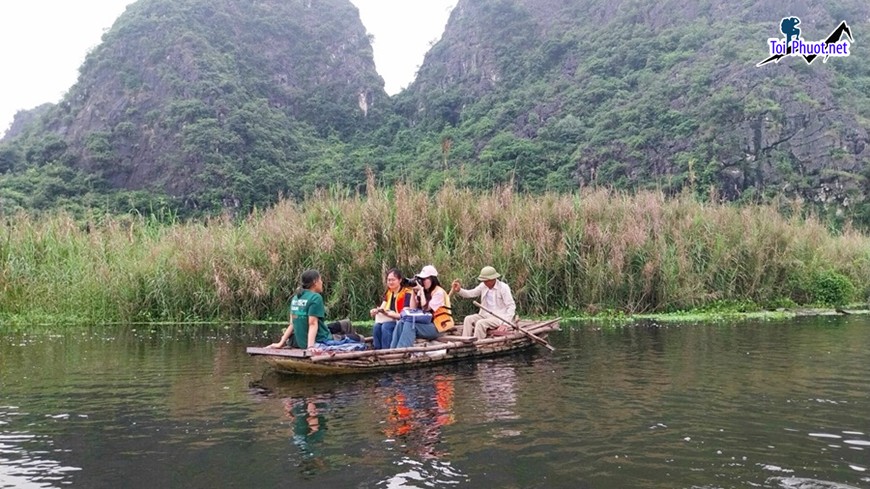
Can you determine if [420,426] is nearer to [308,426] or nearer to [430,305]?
[308,426]

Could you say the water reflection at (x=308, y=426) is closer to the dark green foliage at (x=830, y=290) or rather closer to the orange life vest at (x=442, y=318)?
the orange life vest at (x=442, y=318)

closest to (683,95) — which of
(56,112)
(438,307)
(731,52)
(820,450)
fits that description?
(731,52)

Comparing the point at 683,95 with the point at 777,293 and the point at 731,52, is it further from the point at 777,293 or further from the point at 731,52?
the point at 777,293

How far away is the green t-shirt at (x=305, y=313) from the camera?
7859mm

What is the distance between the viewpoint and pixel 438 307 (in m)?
9.38

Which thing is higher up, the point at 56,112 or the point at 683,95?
the point at 56,112

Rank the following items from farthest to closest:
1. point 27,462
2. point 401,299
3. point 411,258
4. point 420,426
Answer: point 411,258
point 401,299
point 420,426
point 27,462

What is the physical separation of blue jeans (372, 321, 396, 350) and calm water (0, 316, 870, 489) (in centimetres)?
76

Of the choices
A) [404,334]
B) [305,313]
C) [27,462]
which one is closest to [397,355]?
[404,334]

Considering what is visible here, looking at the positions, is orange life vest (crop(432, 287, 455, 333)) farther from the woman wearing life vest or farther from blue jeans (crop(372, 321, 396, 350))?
blue jeans (crop(372, 321, 396, 350))

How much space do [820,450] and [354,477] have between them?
3.07 meters

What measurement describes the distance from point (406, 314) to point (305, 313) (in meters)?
1.27

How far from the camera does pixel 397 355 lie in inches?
313

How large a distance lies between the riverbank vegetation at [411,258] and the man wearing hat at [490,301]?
1.95 m
